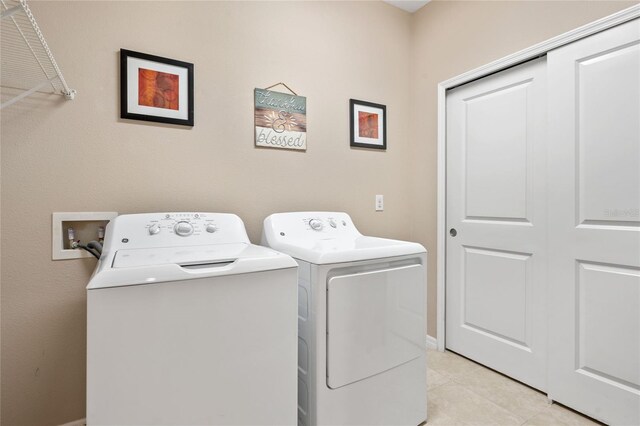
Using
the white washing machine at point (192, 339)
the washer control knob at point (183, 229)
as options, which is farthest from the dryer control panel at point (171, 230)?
the white washing machine at point (192, 339)

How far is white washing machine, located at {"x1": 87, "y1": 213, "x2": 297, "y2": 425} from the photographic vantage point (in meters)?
0.92

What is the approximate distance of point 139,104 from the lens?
1580 mm

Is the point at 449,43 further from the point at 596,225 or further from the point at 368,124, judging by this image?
the point at 596,225

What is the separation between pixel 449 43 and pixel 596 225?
149 centimetres

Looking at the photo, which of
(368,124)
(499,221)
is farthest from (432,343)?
(368,124)

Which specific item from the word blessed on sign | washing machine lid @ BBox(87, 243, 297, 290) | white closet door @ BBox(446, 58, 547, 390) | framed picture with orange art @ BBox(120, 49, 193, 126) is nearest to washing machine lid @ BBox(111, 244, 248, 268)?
washing machine lid @ BBox(87, 243, 297, 290)

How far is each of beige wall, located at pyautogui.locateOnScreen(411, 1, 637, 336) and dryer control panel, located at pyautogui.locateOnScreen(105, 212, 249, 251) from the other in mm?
1478

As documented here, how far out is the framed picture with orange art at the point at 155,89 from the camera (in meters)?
1.55

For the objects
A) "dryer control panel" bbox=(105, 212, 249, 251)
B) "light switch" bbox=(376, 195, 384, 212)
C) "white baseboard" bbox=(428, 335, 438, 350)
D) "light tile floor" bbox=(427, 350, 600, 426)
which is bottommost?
"light tile floor" bbox=(427, 350, 600, 426)

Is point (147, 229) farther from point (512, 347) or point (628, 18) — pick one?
point (628, 18)

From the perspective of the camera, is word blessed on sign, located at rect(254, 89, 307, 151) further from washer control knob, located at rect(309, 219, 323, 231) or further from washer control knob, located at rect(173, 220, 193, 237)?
washer control knob, located at rect(173, 220, 193, 237)

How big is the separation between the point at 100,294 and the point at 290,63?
5.42ft

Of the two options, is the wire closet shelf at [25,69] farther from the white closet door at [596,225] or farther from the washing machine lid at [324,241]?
the white closet door at [596,225]

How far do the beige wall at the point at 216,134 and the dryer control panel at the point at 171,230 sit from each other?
182 millimetres
